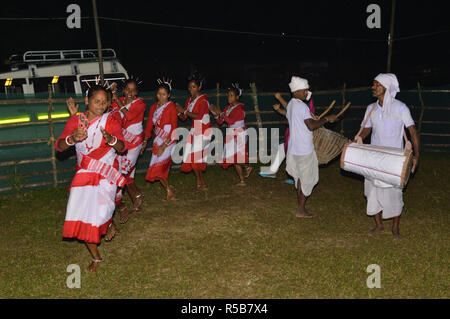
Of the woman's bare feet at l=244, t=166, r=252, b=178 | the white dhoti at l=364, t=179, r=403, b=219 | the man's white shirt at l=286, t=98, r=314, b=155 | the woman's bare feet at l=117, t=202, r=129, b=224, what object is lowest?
the woman's bare feet at l=117, t=202, r=129, b=224

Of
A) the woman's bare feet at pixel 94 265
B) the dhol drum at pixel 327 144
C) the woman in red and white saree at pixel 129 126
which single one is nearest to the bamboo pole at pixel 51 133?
the woman in red and white saree at pixel 129 126

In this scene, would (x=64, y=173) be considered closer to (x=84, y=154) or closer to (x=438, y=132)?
(x=84, y=154)

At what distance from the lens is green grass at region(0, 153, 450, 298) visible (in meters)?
3.98

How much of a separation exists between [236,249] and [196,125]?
111 inches

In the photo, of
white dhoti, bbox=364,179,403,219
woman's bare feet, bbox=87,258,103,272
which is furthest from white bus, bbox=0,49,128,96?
white dhoti, bbox=364,179,403,219

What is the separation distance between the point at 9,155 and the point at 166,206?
3.39 meters

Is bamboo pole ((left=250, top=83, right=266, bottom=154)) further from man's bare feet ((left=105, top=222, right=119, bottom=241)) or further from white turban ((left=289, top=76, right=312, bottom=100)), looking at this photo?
man's bare feet ((left=105, top=222, right=119, bottom=241))

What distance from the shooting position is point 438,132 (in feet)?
36.6

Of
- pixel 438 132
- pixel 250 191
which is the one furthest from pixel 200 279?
pixel 438 132

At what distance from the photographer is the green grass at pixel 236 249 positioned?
3.98 meters

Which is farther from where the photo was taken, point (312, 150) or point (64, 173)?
point (64, 173)

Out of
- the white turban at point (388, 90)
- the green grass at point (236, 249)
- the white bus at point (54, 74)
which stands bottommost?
the green grass at point (236, 249)

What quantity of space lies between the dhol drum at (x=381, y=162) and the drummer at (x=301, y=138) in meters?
0.67

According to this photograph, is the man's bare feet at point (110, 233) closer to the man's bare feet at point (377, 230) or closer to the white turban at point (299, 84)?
the white turban at point (299, 84)
